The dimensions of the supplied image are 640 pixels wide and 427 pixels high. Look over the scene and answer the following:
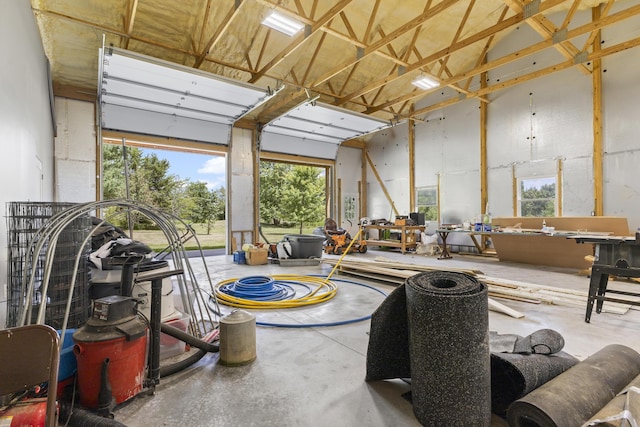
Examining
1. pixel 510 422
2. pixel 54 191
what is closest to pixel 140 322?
pixel 510 422

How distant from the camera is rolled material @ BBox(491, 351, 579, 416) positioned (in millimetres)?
1848

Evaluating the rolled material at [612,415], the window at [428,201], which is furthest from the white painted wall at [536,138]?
the rolled material at [612,415]

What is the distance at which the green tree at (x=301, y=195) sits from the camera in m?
18.4

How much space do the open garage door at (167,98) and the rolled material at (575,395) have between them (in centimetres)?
697

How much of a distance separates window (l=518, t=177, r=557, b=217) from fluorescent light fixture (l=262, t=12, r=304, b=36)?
7061 mm

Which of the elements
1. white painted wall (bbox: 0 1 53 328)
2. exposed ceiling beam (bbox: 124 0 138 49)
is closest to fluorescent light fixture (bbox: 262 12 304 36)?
exposed ceiling beam (bbox: 124 0 138 49)

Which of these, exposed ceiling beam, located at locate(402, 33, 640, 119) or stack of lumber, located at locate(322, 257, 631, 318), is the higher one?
exposed ceiling beam, located at locate(402, 33, 640, 119)

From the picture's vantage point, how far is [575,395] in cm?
164

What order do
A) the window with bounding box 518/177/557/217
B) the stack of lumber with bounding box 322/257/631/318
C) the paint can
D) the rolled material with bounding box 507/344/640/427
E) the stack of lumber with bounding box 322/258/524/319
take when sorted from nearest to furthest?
the rolled material with bounding box 507/344/640/427
the paint can
the stack of lumber with bounding box 322/257/631/318
the stack of lumber with bounding box 322/258/524/319
the window with bounding box 518/177/557/217

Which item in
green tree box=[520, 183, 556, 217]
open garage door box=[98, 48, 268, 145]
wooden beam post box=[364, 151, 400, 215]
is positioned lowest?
green tree box=[520, 183, 556, 217]

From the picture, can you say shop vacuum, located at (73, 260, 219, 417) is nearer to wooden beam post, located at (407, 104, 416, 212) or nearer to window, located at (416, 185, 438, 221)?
window, located at (416, 185, 438, 221)

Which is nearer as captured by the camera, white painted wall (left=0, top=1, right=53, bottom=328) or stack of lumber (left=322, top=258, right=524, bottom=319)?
white painted wall (left=0, top=1, right=53, bottom=328)

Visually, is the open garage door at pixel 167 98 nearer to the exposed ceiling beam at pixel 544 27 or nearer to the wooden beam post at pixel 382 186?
the exposed ceiling beam at pixel 544 27

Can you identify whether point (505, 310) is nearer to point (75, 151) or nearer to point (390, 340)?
A: point (390, 340)
